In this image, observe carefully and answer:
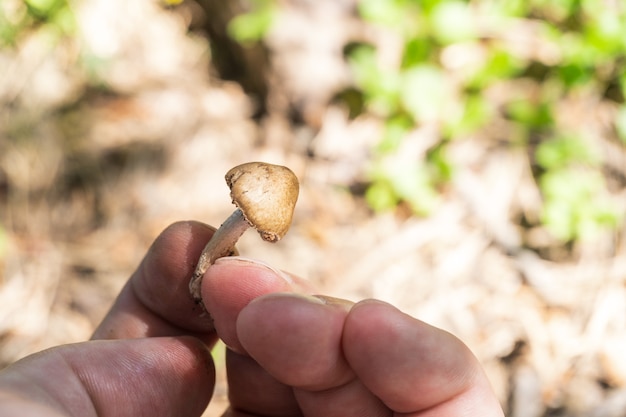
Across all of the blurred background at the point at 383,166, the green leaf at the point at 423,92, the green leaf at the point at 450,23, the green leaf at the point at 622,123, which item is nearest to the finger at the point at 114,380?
the blurred background at the point at 383,166

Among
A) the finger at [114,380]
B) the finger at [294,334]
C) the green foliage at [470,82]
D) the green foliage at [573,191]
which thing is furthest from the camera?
the green foliage at [470,82]

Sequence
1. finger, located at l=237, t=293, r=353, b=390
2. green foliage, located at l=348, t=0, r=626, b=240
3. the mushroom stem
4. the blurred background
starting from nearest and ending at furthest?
finger, located at l=237, t=293, r=353, b=390, the mushroom stem, the blurred background, green foliage, located at l=348, t=0, r=626, b=240

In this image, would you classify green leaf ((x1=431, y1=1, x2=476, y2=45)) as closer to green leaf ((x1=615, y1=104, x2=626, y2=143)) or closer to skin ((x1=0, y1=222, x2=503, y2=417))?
green leaf ((x1=615, y1=104, x2=626, y2=143))

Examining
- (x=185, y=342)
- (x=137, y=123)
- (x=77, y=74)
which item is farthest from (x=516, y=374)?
(x=77, y=74)

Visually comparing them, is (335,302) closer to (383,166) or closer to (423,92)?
(383,166)

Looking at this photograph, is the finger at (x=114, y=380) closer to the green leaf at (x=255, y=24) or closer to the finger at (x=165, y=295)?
the finger at (x=165, y=295)

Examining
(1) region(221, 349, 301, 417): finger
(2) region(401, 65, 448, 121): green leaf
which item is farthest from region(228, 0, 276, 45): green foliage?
(1) region(221, 349, 301, 417): finger
